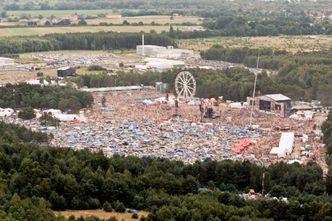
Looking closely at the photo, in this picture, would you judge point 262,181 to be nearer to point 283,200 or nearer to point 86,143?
point 283,200

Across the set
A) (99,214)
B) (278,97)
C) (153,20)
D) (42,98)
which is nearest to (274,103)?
(278,97)

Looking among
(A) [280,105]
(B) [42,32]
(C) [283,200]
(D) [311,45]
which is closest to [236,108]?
(A) [280,105]

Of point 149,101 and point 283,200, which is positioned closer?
point 283,200

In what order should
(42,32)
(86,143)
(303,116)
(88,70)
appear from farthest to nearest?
(42,32), (88,70), (303,116), (86,143)

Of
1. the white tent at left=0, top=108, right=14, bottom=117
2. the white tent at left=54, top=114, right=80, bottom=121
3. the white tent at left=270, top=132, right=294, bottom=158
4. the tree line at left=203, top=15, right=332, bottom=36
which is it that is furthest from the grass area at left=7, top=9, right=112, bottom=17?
the white tent at left=270, top=132, right=294, bottom=158

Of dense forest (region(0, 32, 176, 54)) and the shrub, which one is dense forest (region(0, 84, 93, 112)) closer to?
the shrub

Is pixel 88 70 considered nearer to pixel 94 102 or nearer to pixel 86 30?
pixel 94 102

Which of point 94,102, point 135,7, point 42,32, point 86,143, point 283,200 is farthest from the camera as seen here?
point 135,7

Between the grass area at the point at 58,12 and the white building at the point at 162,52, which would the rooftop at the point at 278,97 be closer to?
the white building at the point at 162,52

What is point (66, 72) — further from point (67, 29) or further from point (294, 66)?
point (67, 29)
